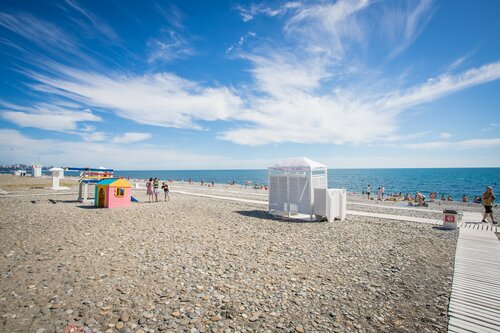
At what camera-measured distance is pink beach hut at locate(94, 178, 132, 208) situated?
50.1ft

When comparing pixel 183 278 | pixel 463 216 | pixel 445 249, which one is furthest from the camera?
pixel 463 216

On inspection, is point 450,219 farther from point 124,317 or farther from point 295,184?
point 124,317

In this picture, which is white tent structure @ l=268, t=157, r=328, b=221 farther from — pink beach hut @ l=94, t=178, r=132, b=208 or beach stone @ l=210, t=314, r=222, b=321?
pink beach hut @ l=94, t=178, r=132, b=208

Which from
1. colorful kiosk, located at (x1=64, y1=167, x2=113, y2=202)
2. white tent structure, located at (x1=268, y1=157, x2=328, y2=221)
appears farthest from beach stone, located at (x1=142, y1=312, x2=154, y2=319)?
colorful kiosk, located at (x1=64, y1=167, x2=113, y2=202)

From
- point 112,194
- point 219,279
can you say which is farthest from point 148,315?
point 112,194

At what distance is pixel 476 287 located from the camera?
17.8 feet

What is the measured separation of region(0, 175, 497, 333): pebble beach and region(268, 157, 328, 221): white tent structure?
297 cm

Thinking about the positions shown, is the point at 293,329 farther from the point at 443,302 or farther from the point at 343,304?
the point at 443,302

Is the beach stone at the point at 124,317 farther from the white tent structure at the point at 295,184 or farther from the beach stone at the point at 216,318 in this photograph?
the white tent structure at the point at 295,184

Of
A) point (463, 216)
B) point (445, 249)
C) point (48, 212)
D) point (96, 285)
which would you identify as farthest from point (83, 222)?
point (463, 216)

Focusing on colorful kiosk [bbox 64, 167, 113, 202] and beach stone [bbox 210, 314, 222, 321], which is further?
colorful kiosk [bbox 64, 167, 113, 202]

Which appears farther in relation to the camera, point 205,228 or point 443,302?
point 205,228

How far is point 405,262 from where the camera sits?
22.8 feet

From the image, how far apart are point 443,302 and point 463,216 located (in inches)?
523
